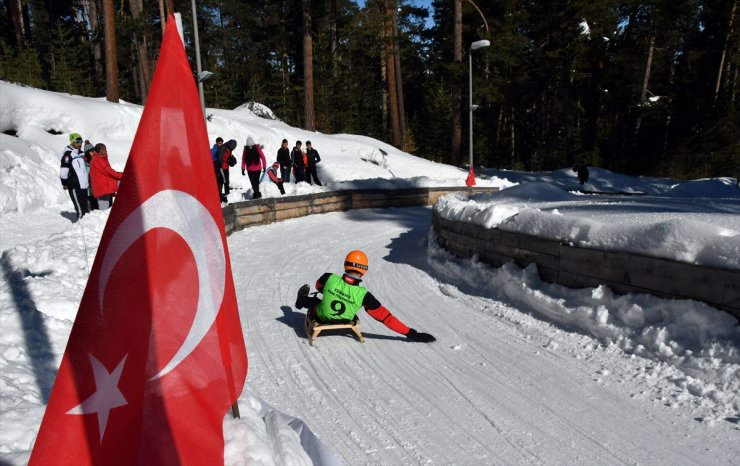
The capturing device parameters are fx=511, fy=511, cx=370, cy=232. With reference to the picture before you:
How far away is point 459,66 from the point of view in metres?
25.4

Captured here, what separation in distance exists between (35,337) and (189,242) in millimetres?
3072

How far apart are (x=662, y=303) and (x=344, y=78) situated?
35573mm

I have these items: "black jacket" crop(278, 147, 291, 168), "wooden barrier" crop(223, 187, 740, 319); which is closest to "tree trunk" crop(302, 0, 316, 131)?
"black jacket" crop(278, 147, 291, 168)

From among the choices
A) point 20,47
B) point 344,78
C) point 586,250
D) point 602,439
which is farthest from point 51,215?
point 344,78

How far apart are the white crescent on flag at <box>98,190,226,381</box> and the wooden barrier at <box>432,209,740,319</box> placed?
403 centimetres

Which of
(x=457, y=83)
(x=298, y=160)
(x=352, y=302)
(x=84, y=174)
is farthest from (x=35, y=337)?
(x=457, y=83)

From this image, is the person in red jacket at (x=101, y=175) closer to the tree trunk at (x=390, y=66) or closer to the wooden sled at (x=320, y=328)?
the wooden sled at (x=320, y=328)

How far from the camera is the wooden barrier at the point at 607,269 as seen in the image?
4234 mm

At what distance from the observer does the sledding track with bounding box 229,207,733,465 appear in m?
3.47

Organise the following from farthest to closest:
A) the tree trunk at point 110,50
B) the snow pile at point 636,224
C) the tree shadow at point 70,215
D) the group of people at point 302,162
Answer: the tree trunk at point 110,50, the group of people at point 302,162, the tree shadow at point 70,215, the snow pile at point 636,224

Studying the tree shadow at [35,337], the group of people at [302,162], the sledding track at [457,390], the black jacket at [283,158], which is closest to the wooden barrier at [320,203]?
the black jacket at [283,158]

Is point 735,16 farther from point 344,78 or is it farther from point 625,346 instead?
point 625,346

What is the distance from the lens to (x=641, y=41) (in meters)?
34.9

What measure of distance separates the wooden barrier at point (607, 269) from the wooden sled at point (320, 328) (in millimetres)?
2409
